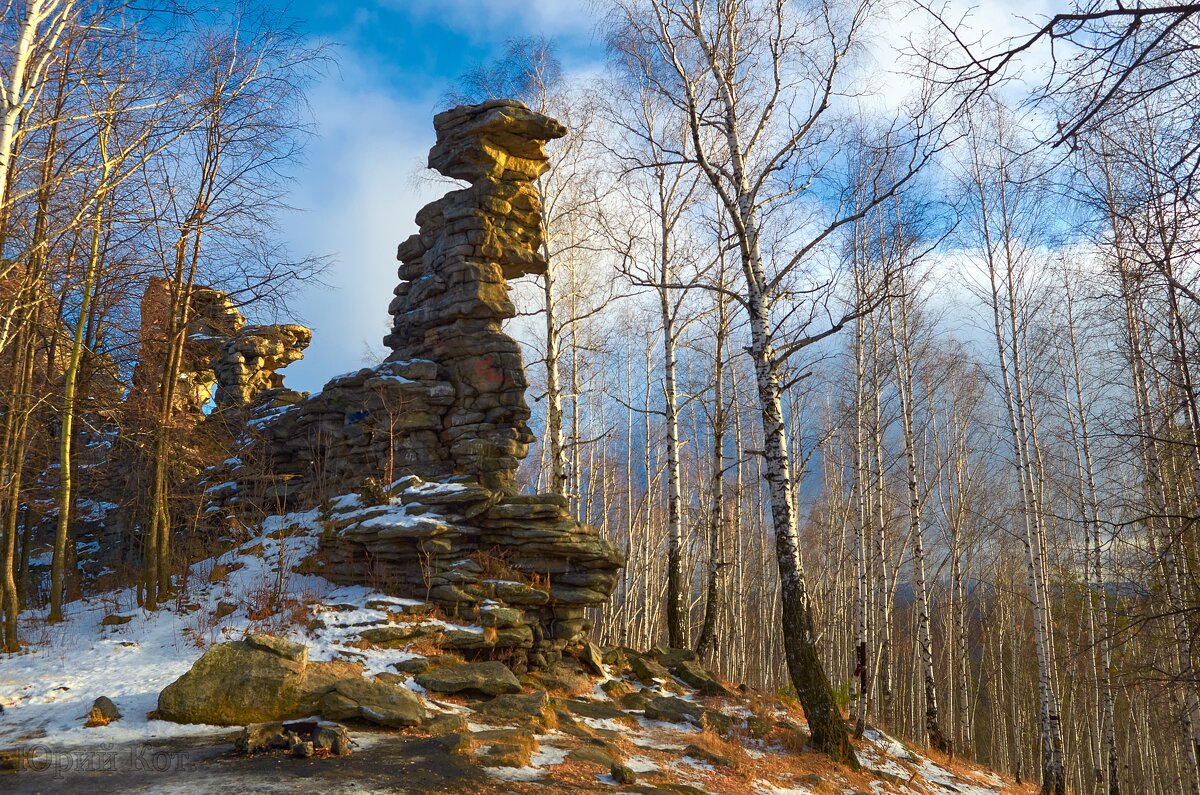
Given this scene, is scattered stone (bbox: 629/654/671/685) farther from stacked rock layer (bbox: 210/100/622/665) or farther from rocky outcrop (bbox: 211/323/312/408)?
rocky outcrop (bbox: 211/323/312/408)

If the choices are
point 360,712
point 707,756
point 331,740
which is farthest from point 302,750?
point 707,756

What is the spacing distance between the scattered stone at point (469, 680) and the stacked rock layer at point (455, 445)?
123 cm

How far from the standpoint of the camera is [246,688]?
286 inches

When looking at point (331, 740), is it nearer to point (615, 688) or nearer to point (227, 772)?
point (227, 772)

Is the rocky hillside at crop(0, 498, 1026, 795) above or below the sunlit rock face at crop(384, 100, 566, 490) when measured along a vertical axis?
below

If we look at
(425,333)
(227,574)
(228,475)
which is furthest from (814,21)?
(228,475)

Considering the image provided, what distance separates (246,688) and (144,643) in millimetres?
3530

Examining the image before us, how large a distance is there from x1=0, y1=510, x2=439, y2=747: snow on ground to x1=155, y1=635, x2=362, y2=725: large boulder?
205 millimetres

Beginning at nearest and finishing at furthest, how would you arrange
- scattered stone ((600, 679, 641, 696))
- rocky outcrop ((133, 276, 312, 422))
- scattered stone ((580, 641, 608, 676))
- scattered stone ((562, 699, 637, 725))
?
1. scattered stone ((562, 699, 637, 725))
2. scattered stone ((600, 679, 641, 696))
3. scattered stone ((580, 641, 608, 676))
4. rocky outcrop ((133, 276, 312, 422))

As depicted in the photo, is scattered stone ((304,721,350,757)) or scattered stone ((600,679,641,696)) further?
scattered stone ((600,679,641,696))

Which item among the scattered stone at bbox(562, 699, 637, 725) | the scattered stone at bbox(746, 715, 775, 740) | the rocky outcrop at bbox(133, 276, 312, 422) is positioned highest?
the rocky outcrop at bbox(133, 276, 312, 422)

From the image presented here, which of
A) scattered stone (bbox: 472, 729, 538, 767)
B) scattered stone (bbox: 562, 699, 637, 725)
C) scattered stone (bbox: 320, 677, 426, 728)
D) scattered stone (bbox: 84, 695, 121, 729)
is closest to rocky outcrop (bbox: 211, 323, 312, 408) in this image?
scattered stone (bbox: 84, 695, 121, 729)

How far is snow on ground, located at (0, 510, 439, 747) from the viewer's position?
22.6ft

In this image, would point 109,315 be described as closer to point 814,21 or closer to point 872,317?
point 814,21
